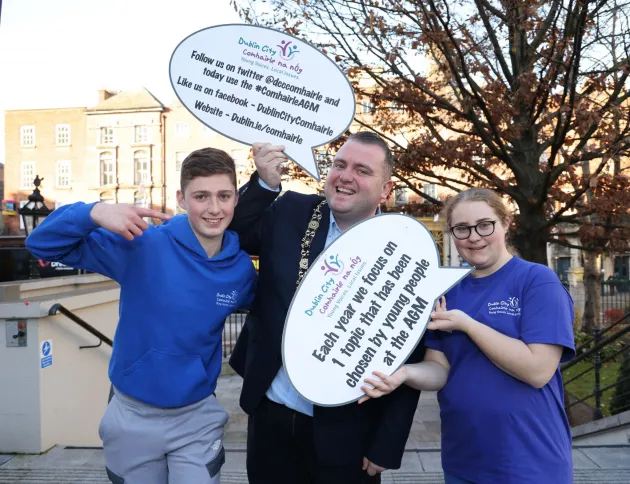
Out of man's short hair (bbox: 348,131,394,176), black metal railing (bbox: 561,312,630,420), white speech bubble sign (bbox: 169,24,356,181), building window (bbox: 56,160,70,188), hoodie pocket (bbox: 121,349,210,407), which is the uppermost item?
building window (bbox: 56,160,70,188)

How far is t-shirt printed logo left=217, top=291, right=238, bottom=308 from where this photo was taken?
76.7 inches

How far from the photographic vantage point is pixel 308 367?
1797 mm

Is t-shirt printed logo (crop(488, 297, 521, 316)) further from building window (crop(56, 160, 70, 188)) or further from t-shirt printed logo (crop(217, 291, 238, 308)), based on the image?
building window (crop(56, 160, 70, 188))

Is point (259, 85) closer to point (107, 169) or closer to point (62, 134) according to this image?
point (107, 169)

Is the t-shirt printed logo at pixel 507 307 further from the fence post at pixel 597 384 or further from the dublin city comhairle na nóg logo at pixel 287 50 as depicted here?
the fence post at pixel 597 384

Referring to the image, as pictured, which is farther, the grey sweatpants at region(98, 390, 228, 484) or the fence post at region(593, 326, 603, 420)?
the fence post at region(593, 326, 603, 420)

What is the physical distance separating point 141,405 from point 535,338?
4.60ft

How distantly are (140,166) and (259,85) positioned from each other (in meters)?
33.7

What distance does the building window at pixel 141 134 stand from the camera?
33.4 m

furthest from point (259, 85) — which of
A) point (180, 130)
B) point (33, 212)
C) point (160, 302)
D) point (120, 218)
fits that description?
point (180, 130)

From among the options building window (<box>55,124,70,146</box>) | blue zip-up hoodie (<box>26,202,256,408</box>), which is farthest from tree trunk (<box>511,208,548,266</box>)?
building window (<box>55,124,70,146</box>)

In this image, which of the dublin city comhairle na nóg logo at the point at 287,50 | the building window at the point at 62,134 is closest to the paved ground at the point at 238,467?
the dublin city comhairle na nóg logo at the point at 287,50

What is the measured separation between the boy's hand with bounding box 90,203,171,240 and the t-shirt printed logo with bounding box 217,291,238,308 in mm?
374

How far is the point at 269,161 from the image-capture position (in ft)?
6.81
